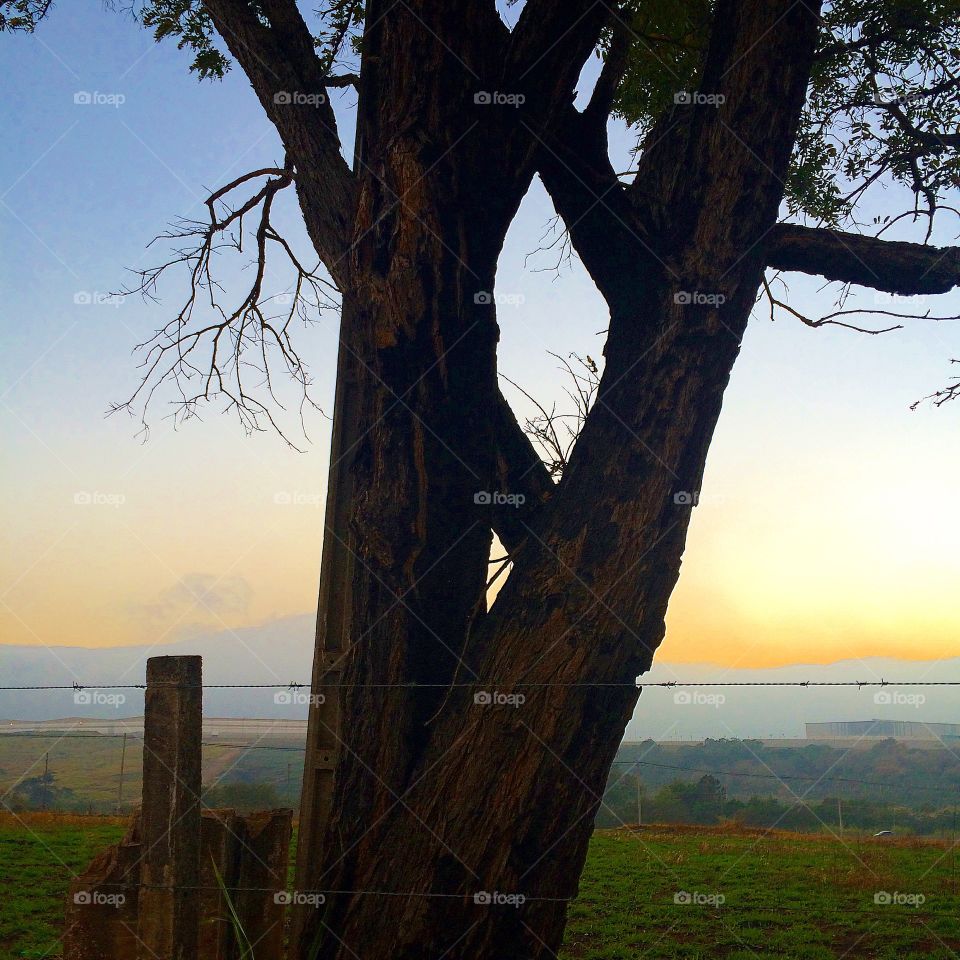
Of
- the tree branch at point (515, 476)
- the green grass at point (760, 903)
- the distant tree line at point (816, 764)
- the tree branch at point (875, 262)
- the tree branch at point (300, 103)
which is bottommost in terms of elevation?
the distant tree line at point (816, 764)

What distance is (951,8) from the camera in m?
5.63

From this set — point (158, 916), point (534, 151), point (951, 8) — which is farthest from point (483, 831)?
point (951, 8)

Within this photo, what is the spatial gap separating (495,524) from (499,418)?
0.49 metres

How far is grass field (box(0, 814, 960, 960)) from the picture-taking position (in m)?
8.59

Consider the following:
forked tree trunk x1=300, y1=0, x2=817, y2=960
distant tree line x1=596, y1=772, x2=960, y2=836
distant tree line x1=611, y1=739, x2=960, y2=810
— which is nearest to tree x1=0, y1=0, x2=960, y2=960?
forked tree trunk x1=300, y1=0, x2=817, y2=960

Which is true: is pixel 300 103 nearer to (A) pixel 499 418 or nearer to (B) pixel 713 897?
(A) pixel 499 418

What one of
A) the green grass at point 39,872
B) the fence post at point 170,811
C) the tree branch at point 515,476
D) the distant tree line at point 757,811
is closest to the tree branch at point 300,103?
the tree branch at point 515,476

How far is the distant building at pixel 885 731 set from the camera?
40500mm

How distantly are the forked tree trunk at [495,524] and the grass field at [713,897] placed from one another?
5167 millimetres

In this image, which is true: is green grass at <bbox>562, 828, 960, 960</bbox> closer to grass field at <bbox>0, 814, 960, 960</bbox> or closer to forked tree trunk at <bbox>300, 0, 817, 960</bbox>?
grass field at <bbox>0, 814, 960, 960</bbox>

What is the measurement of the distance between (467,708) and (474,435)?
3.64ft

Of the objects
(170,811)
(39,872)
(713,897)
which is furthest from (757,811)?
(170,811)

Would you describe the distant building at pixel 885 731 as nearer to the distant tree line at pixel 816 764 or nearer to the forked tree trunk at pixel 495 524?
the distant tree line at pixel 816 764

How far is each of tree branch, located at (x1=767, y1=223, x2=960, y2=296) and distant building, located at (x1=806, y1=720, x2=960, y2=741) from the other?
1365 inches
